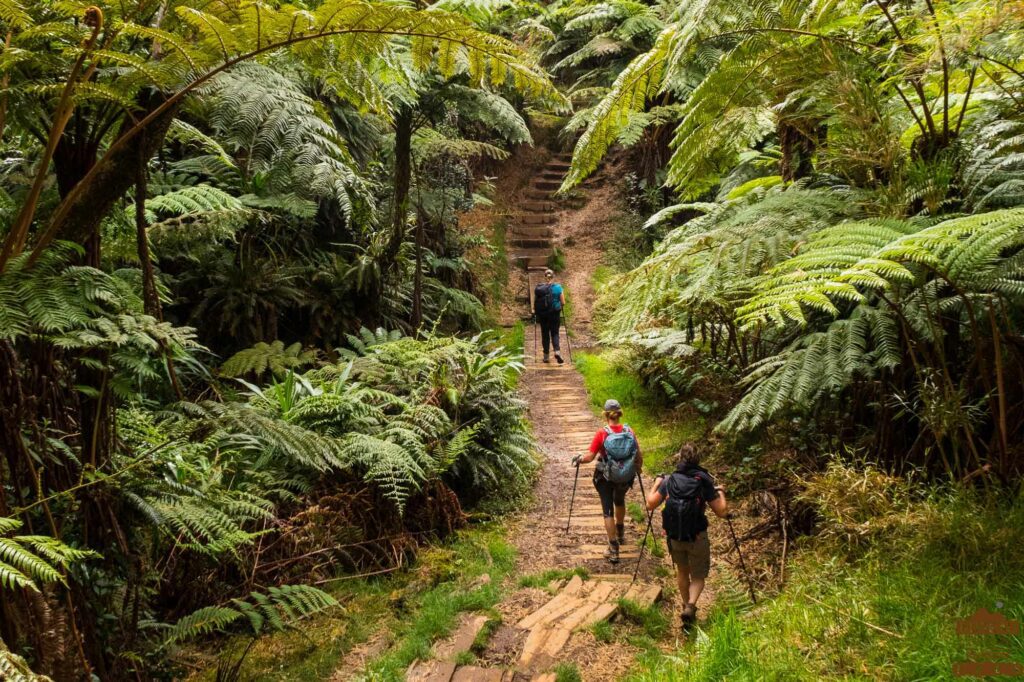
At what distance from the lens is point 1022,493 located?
3.15 meters

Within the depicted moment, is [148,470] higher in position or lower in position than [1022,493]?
→ higher

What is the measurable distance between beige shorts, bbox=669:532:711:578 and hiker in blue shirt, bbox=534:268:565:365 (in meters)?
6.79

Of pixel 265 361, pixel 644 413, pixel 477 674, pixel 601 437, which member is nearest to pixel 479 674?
pixel 477 674

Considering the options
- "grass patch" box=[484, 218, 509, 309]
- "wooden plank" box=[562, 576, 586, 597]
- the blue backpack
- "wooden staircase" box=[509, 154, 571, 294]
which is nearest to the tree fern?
"wooden plank" box=[562, 576, 586, 597]

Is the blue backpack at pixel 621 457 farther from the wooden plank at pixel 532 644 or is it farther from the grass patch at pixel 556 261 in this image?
the grass patch at pixel 556 261

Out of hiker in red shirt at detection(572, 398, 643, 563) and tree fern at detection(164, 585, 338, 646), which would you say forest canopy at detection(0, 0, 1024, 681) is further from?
hiker in red shirt at detection(572, 398, 643, 563)

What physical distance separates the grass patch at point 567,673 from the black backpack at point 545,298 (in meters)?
7.44

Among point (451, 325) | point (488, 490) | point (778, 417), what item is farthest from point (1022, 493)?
point (451, 325)

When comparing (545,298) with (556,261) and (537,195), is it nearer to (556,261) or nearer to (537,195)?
(556,261)

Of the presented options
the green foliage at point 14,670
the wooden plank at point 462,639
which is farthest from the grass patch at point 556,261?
the green foliage at point 14,670

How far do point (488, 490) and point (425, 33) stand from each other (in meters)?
4.64

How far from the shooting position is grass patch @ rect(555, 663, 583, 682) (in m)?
3.51

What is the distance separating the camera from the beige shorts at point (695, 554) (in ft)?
13.3

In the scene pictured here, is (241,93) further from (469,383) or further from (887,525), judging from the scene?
(887,525)
